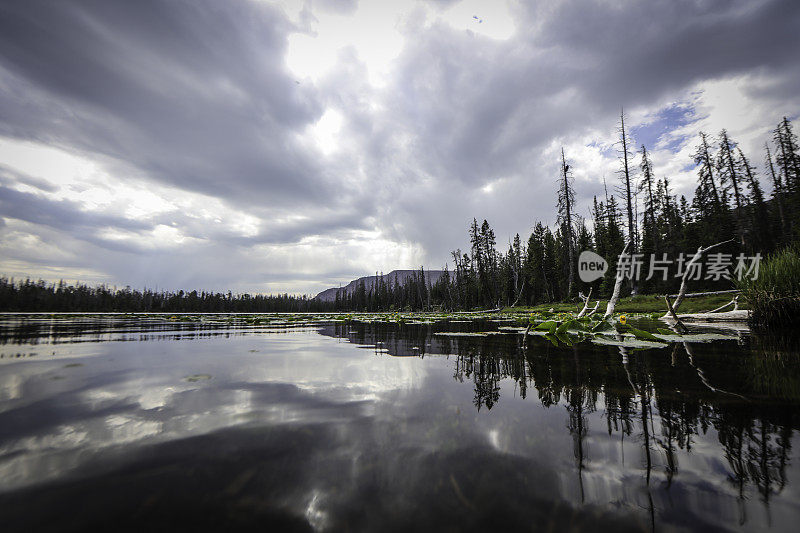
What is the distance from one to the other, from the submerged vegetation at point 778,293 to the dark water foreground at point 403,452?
8.27 m

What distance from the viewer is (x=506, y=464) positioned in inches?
55.9

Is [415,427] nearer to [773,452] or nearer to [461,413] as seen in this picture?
[461,413]

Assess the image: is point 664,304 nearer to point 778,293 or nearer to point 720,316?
point 720,316

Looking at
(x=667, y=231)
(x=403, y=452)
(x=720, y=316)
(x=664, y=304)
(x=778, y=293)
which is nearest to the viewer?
(x=403, y=452)

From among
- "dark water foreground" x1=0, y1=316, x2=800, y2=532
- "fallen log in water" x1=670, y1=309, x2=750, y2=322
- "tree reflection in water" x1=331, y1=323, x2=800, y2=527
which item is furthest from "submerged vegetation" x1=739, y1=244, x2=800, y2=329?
"dark water foreground" x1=0, y1=316, x2=800, y2=532

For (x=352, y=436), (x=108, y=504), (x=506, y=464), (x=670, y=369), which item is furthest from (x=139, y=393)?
(x=670, y=369)

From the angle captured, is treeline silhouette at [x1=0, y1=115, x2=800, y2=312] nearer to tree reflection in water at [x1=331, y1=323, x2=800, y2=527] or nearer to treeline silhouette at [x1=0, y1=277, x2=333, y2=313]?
treeline silhouette at [x1=0, y1=277, x2=333, y2=313]

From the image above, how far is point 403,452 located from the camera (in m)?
1.57

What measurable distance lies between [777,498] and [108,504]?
244 centimetres

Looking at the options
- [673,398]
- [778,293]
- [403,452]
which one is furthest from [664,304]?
[403,452]

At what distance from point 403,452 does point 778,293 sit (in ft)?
40.9

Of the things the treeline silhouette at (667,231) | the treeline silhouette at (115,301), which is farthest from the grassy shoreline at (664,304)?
the treeline silhouette at (115,301)

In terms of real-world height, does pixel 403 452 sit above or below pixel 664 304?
above

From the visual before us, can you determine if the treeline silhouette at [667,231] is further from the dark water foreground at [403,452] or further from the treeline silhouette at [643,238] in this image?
the dark water foreground at [403,452]
